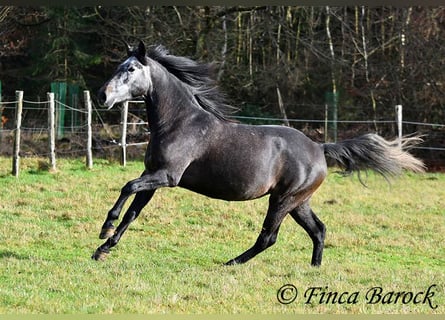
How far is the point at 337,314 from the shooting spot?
566cm

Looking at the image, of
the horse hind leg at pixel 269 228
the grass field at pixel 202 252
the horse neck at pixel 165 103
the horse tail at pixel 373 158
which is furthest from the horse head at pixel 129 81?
the horse tail at pixel 373 158

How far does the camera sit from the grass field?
19.5 ft

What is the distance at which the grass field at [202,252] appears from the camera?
595 cm

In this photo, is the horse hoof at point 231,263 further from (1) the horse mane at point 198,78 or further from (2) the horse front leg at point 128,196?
(1) the horse mane at point 198,78

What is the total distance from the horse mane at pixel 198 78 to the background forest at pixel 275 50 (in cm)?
1297

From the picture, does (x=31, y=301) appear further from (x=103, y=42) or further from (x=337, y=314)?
(x=103, y=42)

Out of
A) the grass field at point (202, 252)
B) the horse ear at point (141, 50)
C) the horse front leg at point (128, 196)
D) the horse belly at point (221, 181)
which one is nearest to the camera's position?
the grass field at point (202, 252)

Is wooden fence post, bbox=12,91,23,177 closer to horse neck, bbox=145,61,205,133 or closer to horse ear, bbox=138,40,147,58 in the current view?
horse neck, bbox=145,61,205,133

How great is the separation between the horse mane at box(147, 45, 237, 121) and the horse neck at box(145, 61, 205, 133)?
0.16m

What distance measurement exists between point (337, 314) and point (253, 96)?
61.4ft

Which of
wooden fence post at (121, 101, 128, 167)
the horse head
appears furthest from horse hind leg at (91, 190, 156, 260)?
wooden fence post at (121, 101, 128, 167)

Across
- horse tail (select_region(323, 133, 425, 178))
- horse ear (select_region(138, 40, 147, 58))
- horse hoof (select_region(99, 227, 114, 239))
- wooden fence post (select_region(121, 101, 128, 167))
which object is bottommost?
wooden fence post (select_region(121, 101, 128, 167))

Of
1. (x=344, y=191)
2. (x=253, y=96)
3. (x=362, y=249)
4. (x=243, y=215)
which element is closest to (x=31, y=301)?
(x=362, y=249)

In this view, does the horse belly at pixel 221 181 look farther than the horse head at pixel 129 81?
Yes
